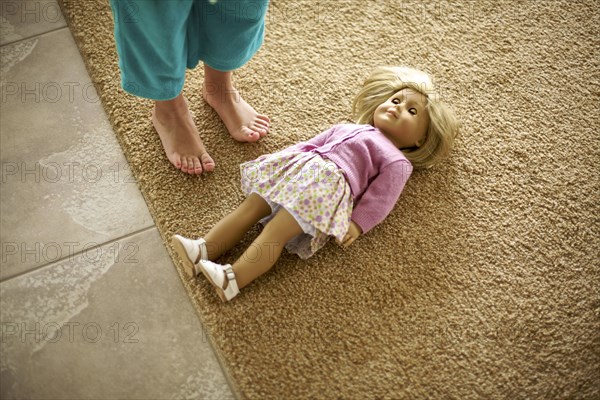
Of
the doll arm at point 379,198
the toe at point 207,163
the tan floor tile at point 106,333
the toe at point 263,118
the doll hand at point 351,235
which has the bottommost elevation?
the tan floor tile at point 106,333

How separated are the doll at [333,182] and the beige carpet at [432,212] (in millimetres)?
54

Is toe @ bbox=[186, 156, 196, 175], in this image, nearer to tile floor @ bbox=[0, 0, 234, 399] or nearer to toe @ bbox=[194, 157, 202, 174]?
toe @ bbox=[194, 157, 202, 174]

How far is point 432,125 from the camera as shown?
99cm

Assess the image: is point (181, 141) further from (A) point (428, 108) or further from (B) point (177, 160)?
(A) point (428, 108)

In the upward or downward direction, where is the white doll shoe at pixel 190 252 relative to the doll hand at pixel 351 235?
downward

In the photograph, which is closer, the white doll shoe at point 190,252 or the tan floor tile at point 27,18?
the white doll shoe at point 190,252

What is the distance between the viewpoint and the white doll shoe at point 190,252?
885 mm

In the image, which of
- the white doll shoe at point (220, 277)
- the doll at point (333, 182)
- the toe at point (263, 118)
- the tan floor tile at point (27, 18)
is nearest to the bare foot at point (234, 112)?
the toe at point (263, 118)

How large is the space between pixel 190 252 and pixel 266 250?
139 mm

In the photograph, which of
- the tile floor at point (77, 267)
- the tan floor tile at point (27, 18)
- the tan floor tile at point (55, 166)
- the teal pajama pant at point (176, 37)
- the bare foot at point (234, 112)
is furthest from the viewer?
the tan floor tile at point (27, 18)

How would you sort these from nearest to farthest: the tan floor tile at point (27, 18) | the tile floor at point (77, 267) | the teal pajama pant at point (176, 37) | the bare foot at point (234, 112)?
the teal pajama pant at point (176, 37) < the tile floor at point (77, 267) < the bare foot at point (234, 112) < the tan floor tile at point (27, 18)

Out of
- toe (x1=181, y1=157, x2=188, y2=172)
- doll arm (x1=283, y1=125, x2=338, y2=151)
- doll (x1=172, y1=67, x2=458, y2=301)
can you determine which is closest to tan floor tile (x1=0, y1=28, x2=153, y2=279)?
toe (x1=181, y1=157, x2=188, y2=172)

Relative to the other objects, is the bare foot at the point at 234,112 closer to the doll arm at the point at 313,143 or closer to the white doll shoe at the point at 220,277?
the doll arm at the point at 313,143

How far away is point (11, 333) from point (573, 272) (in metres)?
1.08
